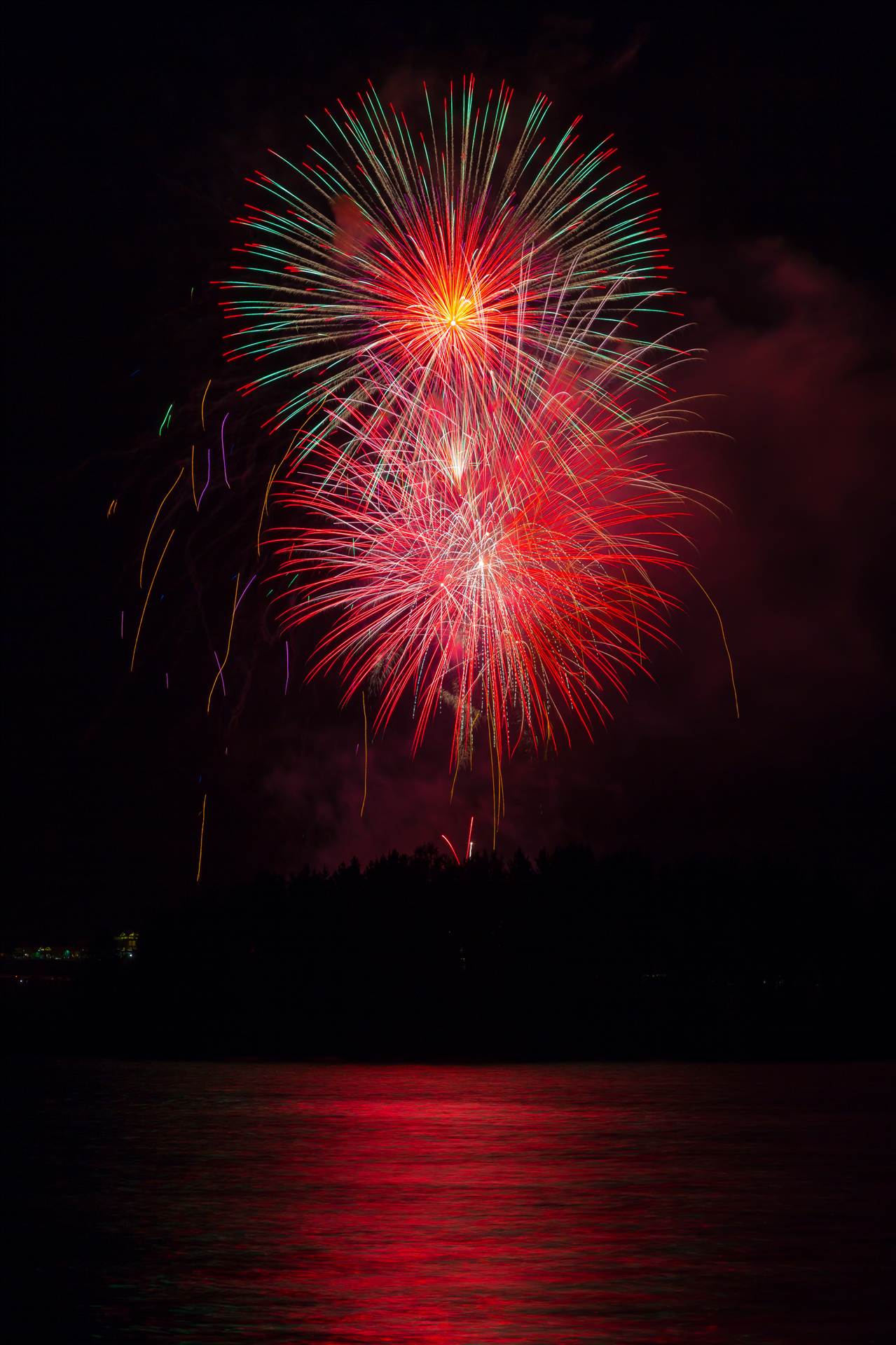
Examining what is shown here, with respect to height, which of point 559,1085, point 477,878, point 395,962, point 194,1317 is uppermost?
point 477,878

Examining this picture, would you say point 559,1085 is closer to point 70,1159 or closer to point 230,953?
point 70,1159

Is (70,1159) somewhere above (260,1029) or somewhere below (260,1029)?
below

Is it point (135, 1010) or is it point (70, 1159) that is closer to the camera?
point (70, 1159)

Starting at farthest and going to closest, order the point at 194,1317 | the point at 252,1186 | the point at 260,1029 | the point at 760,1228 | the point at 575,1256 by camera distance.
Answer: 1. the point at 260,1029
2. the point at 252,1186
3. the point at 760,1228
4. the point at 575,1256
5. the point at 194,1317

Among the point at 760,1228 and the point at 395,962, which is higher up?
the point at 395,962

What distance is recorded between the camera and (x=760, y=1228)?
15211 millimetres

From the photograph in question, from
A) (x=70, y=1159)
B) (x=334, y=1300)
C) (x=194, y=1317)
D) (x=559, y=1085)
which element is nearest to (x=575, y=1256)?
(x=334, y=1300)

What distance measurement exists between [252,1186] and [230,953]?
38107 mm

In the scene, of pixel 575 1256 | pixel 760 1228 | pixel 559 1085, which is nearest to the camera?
pixel 575 1256

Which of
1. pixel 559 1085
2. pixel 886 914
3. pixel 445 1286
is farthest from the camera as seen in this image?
pixel 886 914

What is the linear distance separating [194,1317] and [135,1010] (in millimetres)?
45071

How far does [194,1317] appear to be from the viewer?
440 inches

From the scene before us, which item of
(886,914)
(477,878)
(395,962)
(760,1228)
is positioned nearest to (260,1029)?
(395,962)

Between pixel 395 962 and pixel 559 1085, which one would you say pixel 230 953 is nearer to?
pixel 395 962
